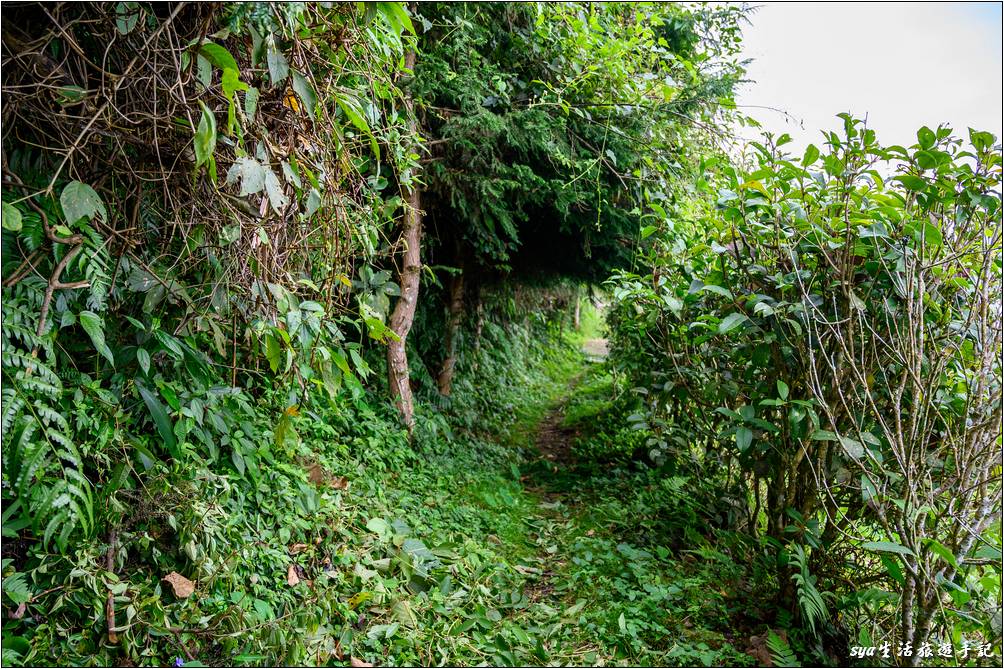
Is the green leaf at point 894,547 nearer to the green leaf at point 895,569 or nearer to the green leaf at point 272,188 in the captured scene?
the green leaf at point 895,569

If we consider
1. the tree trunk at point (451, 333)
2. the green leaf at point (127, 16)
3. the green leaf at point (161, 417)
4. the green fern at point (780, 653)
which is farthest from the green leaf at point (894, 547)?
the tree trunk at point (451, 333)

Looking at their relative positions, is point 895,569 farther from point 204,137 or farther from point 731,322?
point 204,137

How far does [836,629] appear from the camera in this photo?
2793 millimetres

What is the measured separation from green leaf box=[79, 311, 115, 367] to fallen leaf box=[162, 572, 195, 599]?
837 mm

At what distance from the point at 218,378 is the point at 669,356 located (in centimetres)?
274

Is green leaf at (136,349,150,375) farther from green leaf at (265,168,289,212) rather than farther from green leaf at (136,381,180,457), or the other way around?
green leaf at (265,168,289,212)

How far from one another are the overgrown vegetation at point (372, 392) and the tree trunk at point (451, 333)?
3.78ft

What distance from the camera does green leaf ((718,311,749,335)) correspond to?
114 inches

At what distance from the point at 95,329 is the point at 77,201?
0.42 meters

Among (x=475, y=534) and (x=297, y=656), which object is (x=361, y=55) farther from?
(x=475, y=534)

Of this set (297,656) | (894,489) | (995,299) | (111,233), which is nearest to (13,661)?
(297,656)

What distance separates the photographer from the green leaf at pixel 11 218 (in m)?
1.81

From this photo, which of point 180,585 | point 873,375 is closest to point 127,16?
point 180,585

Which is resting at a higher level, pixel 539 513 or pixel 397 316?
pixel 397 316
